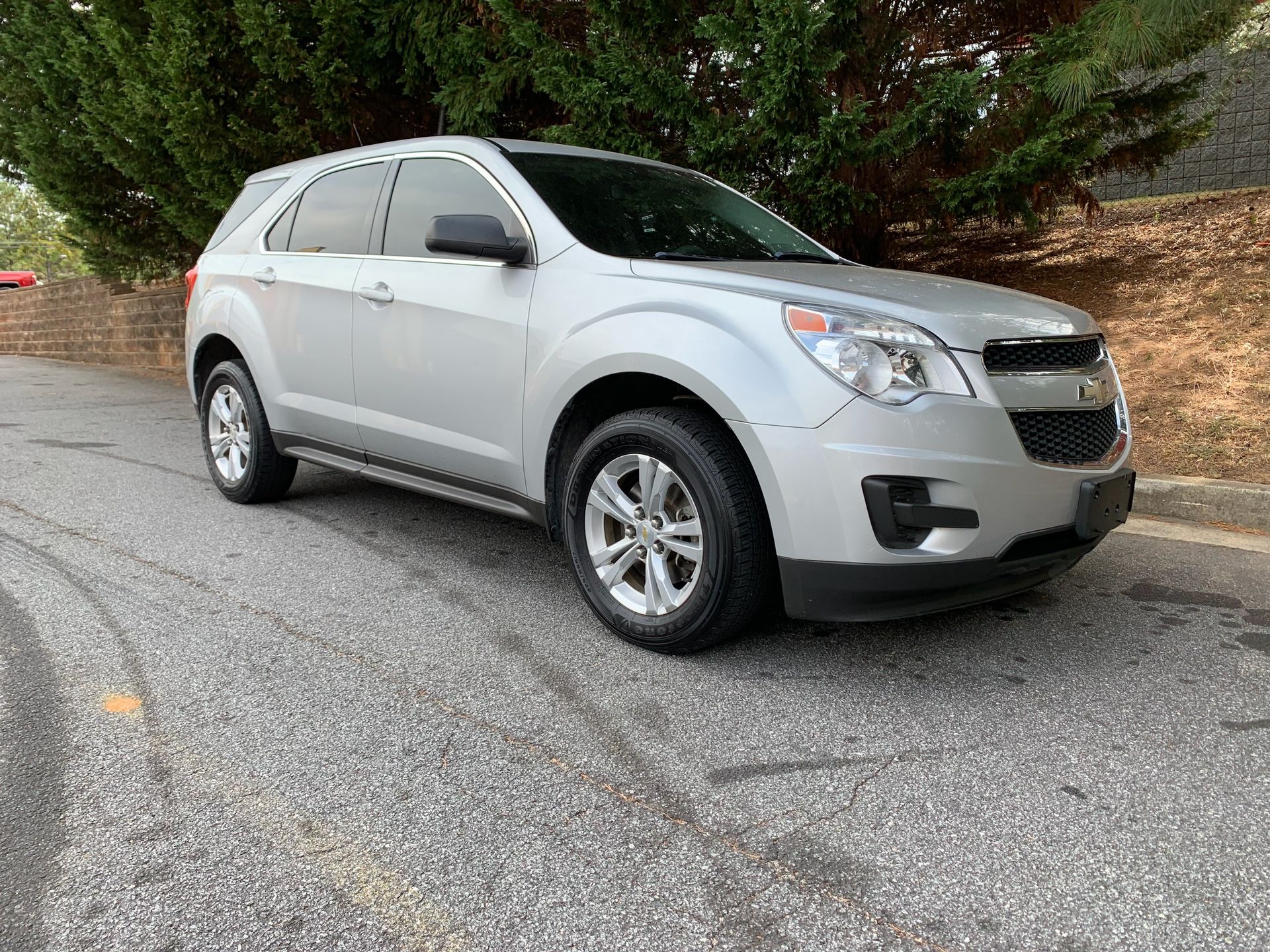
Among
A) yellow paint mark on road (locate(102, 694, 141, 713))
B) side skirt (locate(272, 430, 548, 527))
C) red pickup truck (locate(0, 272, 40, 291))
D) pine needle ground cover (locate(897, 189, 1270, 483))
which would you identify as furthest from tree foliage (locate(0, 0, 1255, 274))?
red pickup truck (locate(0, 272, 40, 291))

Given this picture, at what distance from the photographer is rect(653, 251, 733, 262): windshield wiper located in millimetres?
3836

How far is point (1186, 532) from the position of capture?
16.6ft

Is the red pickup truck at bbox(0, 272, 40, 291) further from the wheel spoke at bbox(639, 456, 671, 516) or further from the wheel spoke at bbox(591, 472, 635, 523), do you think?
the wheel spoke at bbox(639, 456, 671, 516)

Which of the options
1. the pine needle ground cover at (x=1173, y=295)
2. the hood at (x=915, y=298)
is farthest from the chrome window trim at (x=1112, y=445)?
the pine needle ground cover at (x=1173, y=295)

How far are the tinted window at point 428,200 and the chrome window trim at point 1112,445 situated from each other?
210 centimetres

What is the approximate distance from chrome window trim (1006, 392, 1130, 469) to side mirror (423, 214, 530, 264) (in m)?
1.86

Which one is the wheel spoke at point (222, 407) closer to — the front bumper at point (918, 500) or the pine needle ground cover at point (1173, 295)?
the front bumper at point (918, 500)

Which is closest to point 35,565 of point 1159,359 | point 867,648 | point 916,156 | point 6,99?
point 867,648

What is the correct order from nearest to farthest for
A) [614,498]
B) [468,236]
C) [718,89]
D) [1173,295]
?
[614,498]
[468,236]
[718,89]
[1173,295]

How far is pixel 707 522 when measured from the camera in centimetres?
315

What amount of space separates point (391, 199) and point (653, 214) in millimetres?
1240

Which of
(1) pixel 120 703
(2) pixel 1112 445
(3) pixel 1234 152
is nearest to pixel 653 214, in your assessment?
(2) pixel 1112 445

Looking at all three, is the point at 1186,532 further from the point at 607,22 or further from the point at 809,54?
the point at 607,22

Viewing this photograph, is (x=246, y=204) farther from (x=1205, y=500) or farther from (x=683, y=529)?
(x=1205, y=500)
